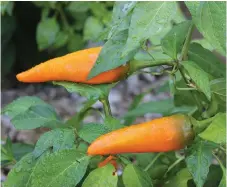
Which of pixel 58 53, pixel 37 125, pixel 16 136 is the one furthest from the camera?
pixel 58 53

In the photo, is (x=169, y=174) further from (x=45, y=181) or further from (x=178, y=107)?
(x=45, y=181)

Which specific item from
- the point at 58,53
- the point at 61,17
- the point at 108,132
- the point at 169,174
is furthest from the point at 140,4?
the point at 58,53

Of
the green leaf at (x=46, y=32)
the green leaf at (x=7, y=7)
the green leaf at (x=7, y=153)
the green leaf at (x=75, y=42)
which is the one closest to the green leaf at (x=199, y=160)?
the green leaf at (x=7, y=153)

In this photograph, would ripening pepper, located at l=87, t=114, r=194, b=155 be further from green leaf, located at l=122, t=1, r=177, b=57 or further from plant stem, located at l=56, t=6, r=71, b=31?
plant stem, located at l=56, t=6, r=71, b=31

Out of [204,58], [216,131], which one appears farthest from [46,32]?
[216,131]

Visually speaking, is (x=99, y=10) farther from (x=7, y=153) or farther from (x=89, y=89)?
(x=89, y=89)

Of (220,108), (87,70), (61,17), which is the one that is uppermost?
(87,70)

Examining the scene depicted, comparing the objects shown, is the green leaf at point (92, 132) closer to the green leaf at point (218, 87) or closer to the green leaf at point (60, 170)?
the green leaf at point (60, 170)

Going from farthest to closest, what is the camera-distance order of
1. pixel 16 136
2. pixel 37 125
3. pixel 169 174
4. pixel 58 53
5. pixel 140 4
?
pixel 58 53 → pixel 16 136 → pixel 169 174 → pixel 37 125 → pixel 140 4
